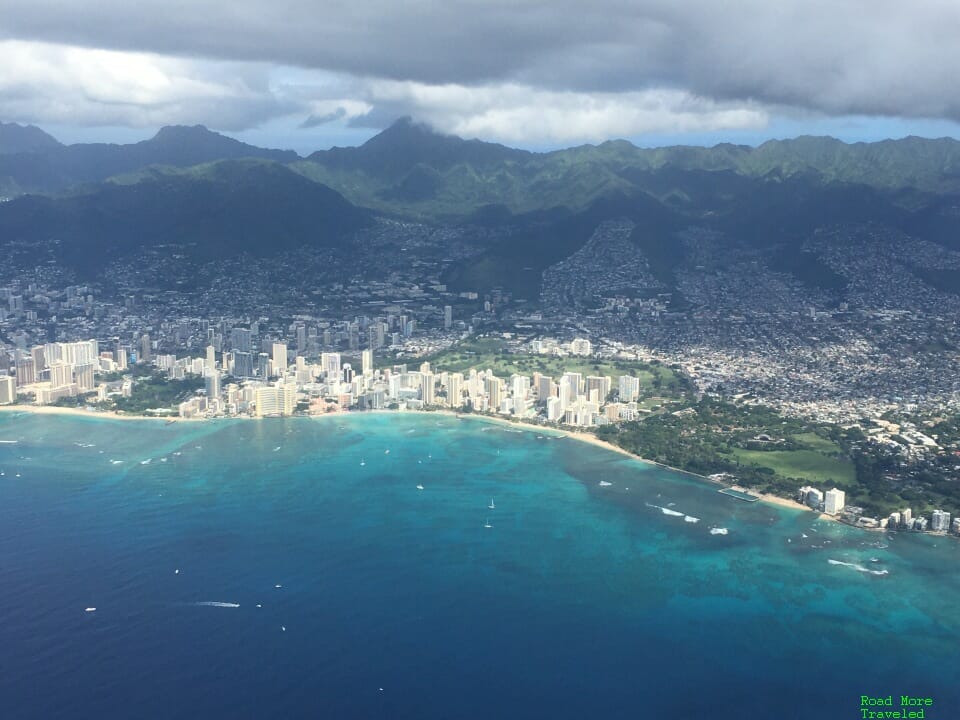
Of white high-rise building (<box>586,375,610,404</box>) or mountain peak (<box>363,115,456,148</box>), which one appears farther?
mountain peak (<box>363,115,456,148</box>)

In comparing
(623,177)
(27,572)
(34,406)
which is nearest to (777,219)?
(623,177)

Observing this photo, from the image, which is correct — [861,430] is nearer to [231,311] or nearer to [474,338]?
[474,338]

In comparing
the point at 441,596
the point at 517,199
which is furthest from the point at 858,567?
the point at 517,199

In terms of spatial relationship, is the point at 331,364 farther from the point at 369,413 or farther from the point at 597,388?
the point at 597,388

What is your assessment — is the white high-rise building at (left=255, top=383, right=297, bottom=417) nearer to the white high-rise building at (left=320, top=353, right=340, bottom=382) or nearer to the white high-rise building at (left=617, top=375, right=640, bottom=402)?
the white high-rise building at (left=320, top=353, right=340, bottom=382)

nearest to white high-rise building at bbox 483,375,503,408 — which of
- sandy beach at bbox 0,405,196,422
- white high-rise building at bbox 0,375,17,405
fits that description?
sandy beach at bbox 0,405,196,422

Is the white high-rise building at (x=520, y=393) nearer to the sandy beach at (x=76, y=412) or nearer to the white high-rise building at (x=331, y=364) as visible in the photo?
the white high-rise building at (x=331, y=364)
